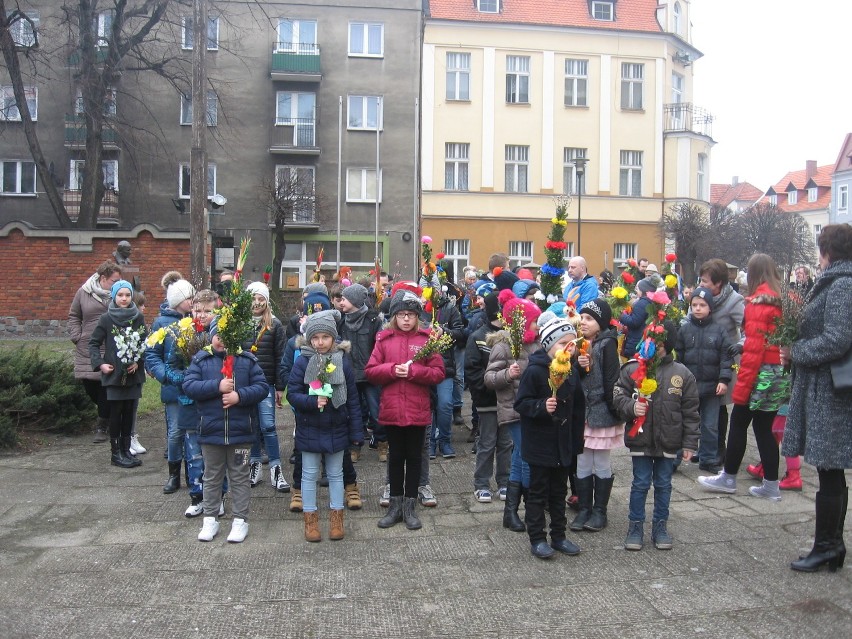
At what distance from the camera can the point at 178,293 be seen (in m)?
7.59

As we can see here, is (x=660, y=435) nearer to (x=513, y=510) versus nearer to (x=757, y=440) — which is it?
(x=513, y=510)

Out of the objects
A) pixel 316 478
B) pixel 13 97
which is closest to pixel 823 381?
pixel 316 478

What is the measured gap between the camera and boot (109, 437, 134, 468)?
26.7 feet

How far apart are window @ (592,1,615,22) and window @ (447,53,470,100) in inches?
273

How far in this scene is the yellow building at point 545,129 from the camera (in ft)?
115

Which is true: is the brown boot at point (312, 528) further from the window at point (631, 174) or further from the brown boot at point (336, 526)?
the window at point (631, 174)

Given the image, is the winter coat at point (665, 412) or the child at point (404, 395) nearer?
the winter coat at point (665, 412)

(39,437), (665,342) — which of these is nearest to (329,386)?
(665,342)

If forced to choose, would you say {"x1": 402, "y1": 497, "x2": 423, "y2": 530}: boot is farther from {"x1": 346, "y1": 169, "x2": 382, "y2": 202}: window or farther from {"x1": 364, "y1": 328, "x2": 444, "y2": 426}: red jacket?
{"x1": 346, "y1": 169, "x2": 382, "y2": 202}: window

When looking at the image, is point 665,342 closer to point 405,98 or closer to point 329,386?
point 329,386

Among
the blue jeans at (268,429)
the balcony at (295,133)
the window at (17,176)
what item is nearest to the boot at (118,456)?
the blue jeans at (268,429)

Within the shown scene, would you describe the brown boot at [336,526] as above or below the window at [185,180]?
below

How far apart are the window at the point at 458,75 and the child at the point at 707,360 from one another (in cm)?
2885

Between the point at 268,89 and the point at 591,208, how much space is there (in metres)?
15.3
